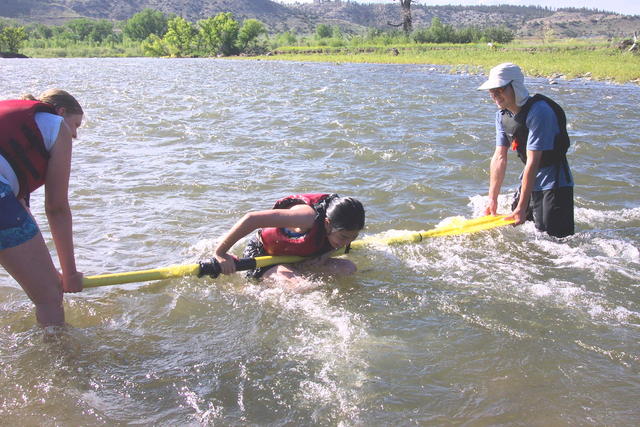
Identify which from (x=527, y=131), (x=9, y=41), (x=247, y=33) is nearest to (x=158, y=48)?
(x=247, y=33)

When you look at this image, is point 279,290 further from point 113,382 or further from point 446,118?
point 446,118

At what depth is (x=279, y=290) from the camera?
4.75 meters

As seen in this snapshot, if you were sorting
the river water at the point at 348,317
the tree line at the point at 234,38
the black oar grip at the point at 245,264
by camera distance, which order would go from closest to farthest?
the river water at the point at 348,317
the black oar grip at the point at 245,264
the tree line at the point at 234,38

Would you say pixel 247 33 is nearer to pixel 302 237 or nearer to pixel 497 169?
pixel 497 169

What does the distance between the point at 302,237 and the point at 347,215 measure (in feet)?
1.86

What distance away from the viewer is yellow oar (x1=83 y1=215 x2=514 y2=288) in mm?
4180

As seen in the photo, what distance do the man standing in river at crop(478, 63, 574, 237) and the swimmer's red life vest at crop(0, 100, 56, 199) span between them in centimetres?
372

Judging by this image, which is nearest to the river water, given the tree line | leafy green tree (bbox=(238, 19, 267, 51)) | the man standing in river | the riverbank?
the man standing in river

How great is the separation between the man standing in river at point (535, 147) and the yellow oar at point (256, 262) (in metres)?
0.40

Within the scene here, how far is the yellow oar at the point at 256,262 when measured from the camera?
418 cm

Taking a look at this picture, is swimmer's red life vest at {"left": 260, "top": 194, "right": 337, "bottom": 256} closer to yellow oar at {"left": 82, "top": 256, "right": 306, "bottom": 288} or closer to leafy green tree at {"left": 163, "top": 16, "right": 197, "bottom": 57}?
yellow oar at {"left": 82, "top": 256, "right": 306, "bottom": 288}

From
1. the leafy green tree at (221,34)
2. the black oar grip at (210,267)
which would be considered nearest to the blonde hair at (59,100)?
the black oar grip at (210,267)

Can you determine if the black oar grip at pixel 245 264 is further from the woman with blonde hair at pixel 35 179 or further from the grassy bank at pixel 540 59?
the grassy bank at pixel 540 59

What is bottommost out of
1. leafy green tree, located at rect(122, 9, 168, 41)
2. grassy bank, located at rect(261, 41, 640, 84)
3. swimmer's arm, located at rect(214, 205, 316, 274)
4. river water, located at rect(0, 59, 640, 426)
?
river water, located at rect(0, 59, 640, 426)
